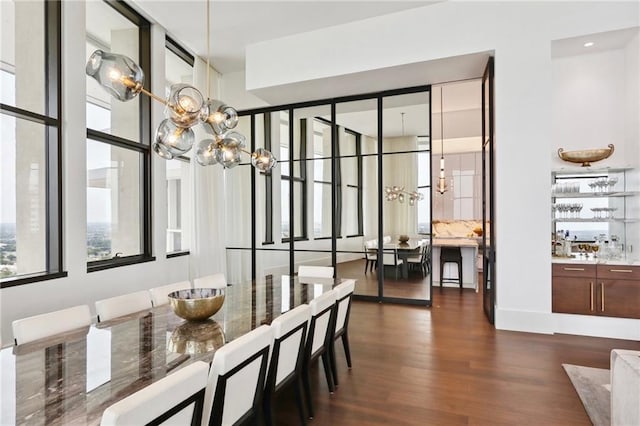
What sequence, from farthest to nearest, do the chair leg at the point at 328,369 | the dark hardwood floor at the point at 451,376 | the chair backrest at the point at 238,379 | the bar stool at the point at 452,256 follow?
the bar stool at the point at 452,256 < the chair leg at the point at 328,369 < the dark hardwood floor at the point at 451,376 < the chair backrest at the point at 238,379

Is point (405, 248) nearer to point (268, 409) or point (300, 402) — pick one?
point (300, 402)

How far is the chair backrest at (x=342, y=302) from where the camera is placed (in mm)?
2926

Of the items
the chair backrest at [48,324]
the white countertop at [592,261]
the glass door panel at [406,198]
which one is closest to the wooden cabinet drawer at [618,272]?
the white countertop at [592,261]

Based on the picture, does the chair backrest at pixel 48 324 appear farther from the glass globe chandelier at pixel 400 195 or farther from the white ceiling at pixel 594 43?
the white ceiling at pixel 594 43

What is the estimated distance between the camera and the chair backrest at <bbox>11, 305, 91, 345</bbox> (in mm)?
1996

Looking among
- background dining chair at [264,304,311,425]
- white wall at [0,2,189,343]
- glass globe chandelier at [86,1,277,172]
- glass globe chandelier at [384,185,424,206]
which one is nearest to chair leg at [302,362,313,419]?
background dining chair at [264,304,311,425]

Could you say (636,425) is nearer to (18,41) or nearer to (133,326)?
(133,326)

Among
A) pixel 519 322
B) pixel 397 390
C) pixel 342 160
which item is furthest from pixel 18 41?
pixel 519 322

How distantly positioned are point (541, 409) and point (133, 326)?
113 inches

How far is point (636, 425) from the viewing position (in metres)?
1.79

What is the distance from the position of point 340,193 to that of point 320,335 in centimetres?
354

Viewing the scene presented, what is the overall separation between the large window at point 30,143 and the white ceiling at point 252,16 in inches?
54.6

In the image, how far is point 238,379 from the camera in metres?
1.66

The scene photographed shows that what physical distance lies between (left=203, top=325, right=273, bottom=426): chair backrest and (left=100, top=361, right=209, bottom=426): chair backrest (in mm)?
138
